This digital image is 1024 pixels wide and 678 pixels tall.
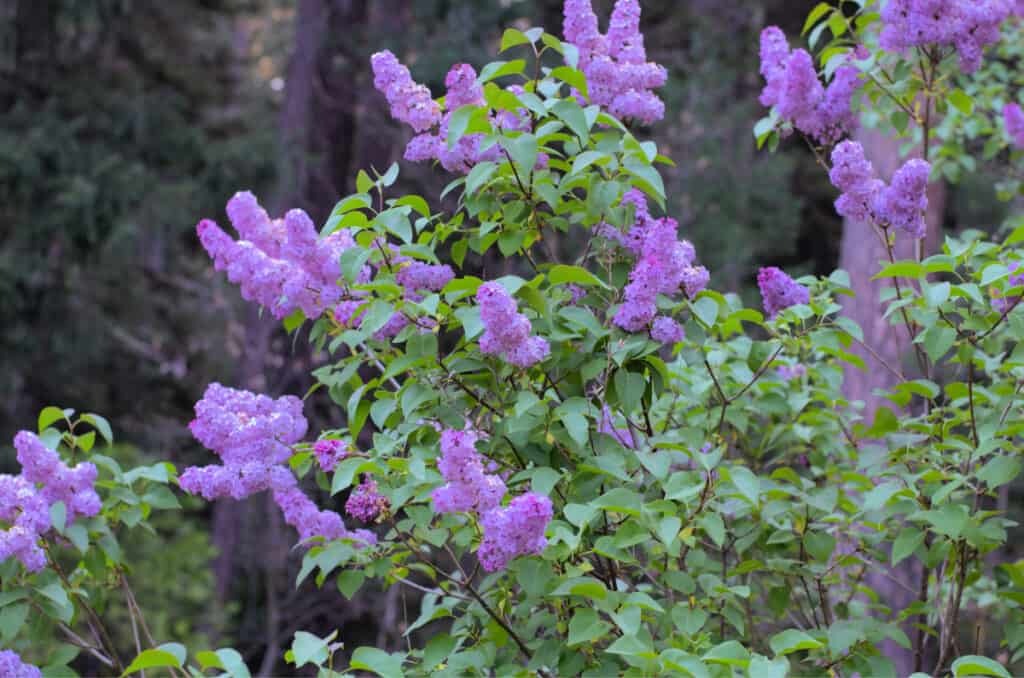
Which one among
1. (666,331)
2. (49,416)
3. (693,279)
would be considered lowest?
(49,416)

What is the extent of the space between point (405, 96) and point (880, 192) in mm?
1029

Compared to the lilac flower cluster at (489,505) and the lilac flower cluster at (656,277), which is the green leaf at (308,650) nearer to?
the lilac flower cluster at (489,505)

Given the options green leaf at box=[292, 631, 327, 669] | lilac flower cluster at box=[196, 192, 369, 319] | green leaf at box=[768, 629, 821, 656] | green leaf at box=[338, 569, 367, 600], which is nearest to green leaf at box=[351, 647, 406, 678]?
green leaf at box=[292, 631, 327, 669]

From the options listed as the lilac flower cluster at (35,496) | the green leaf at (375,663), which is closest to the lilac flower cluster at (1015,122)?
the green leaf at (375,663)

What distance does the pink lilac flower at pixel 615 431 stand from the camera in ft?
7.46

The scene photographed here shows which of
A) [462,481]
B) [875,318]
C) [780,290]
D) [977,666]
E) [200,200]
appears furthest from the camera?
[200,200]

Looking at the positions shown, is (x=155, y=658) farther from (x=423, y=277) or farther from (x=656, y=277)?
(x=656, y=277)

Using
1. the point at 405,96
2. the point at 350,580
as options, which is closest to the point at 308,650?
the point at 350,580

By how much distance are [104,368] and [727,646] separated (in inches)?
376

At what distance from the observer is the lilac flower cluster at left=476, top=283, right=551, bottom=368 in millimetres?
1852

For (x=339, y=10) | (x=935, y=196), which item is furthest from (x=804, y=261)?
(x=339, y=10)

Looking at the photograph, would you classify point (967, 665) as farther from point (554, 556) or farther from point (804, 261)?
point (804, 261)

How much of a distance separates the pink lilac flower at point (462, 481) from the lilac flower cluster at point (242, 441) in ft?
1.56

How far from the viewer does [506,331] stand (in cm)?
190
